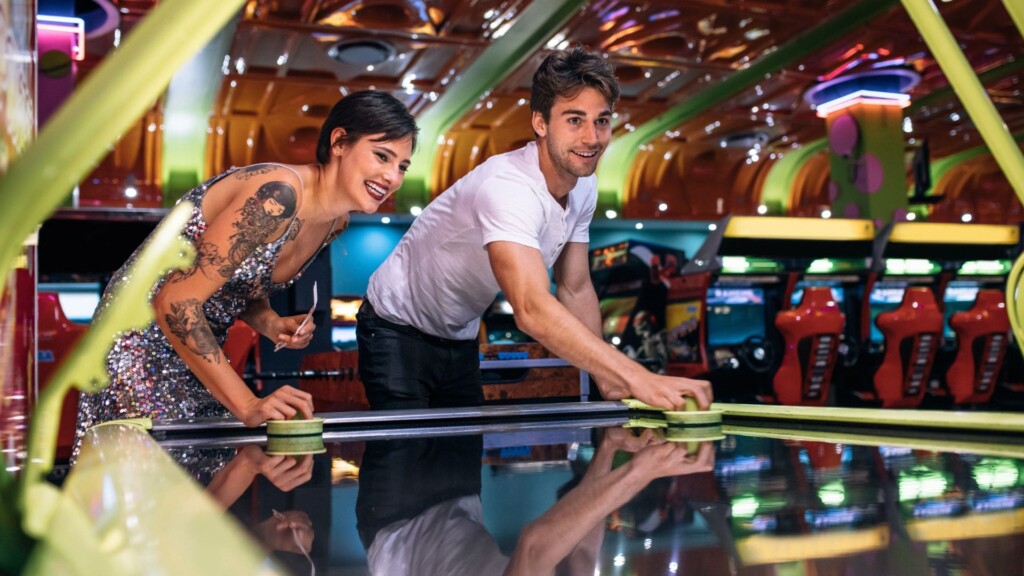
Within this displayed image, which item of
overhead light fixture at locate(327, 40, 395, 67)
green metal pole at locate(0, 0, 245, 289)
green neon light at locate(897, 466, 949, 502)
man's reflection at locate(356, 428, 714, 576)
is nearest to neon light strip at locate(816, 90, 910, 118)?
overhead light fixture at locate(327, 40, 395, 67)

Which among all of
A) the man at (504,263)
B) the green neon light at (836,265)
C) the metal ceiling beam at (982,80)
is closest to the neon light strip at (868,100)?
the metal ceiling beam at (982,80)

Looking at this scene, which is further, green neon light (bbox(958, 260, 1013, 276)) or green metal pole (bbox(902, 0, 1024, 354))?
green neon light (bbox(958, 260, 1013, 276))

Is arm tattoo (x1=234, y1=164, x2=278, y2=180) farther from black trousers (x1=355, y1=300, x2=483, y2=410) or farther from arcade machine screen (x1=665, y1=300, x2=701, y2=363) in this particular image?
arcade machine screen (x1=665, y1=300, x2=701, y2=363)

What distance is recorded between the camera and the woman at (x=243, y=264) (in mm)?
1510

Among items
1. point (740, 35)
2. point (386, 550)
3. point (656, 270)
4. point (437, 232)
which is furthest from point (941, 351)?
point (386, 550)

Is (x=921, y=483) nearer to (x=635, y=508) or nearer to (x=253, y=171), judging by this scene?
(x=635, y=508)

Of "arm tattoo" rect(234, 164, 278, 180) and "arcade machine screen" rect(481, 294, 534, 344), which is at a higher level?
"arm tattoo" rect(234, 164, 278, 180)

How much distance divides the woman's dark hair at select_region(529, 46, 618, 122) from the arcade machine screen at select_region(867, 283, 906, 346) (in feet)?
21.1

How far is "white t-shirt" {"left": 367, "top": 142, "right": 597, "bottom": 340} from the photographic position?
1.91 metres

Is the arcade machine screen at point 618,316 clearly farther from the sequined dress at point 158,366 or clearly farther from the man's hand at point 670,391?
the man's hand at point 670,391

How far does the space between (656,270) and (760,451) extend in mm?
7006

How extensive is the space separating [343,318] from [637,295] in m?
3.39

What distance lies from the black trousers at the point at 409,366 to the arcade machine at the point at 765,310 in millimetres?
5017

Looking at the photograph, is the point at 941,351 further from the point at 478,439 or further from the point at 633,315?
the point at 478,439
